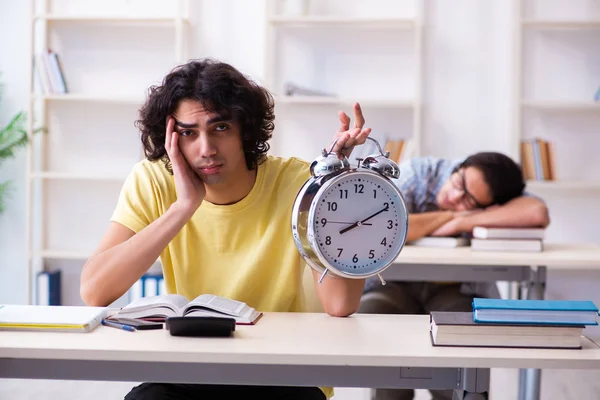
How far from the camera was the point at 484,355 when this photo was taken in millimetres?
Answer: 1330

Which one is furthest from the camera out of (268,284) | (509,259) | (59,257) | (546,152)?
(59,257)

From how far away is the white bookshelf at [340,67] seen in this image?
4.62m

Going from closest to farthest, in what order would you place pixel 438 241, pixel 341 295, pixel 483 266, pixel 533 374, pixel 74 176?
1. pixel 341 295
2. pixel 533 374
3. pixel 483 266
4. pixel 438 241
5. pixel 74 176

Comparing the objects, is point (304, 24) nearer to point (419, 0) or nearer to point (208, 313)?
point (419, 0)

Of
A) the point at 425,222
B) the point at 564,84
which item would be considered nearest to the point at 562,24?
the point at 564,84

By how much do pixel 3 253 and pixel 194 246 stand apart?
343 cm

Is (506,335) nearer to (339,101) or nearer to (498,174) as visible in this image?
(498,174)

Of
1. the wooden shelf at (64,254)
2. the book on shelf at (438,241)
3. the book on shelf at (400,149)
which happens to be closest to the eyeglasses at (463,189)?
the book on shelf at (438,241)

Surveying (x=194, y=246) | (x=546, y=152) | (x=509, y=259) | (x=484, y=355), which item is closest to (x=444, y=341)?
(x=484, y=355)

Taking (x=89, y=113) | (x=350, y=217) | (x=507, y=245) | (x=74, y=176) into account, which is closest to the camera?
(x=350, y=217)

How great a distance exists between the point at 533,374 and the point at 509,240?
0.57 m

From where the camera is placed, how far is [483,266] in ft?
9.12

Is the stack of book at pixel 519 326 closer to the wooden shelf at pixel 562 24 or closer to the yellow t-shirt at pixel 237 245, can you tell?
the yellow t-shirt at pixel 237 245

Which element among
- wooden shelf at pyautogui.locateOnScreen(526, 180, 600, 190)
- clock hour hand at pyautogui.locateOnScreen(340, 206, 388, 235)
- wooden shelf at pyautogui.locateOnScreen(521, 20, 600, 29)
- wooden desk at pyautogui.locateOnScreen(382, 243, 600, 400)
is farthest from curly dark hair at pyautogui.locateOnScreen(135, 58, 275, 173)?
wooden shelf at pyautogui.locateOnScreen(521, 20, 600, 29)
